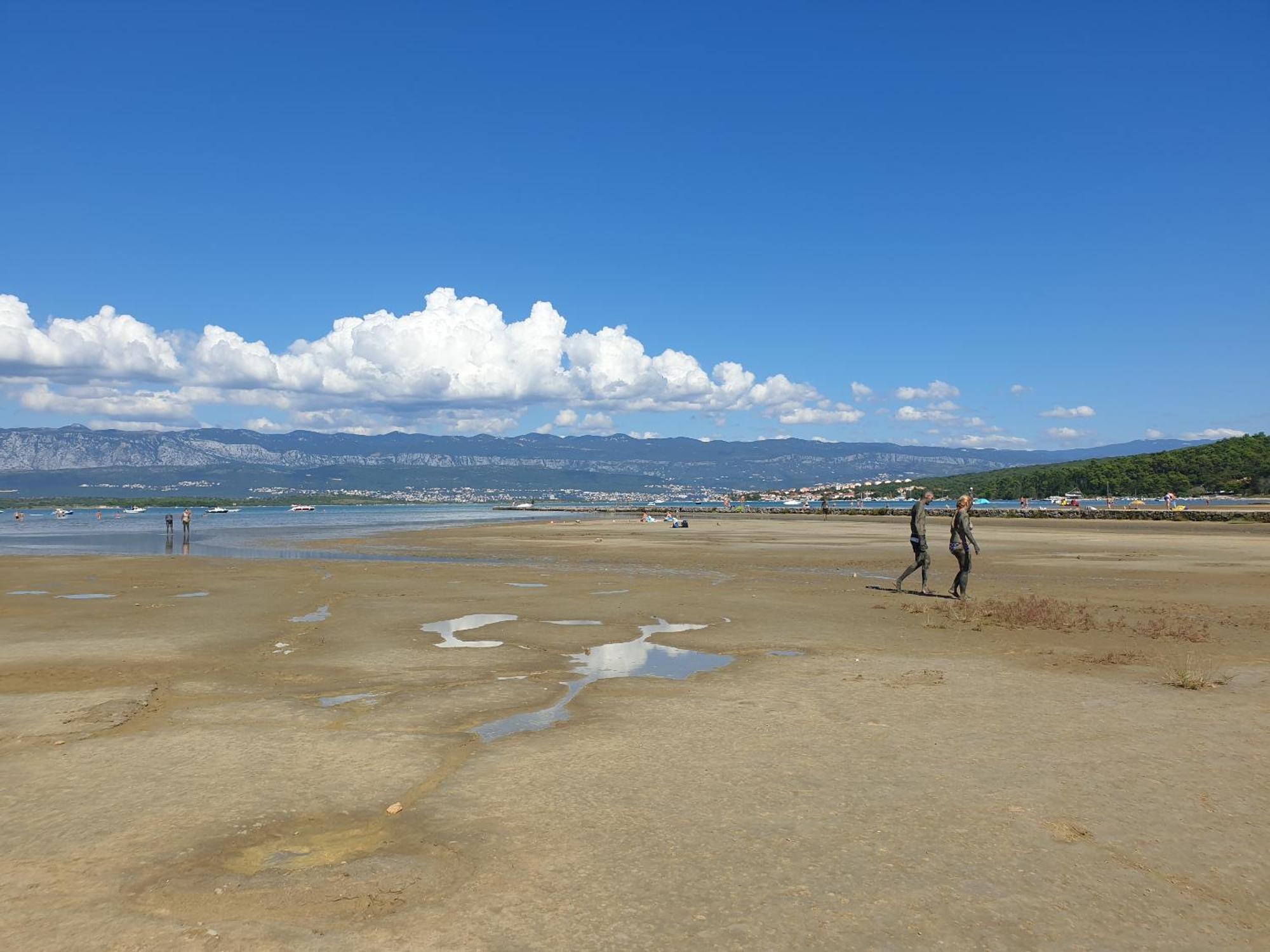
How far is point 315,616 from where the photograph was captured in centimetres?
1962

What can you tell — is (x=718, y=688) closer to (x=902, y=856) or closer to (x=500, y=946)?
(x=902, y=856)

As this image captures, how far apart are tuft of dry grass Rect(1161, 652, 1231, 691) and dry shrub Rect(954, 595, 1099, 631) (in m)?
3.82

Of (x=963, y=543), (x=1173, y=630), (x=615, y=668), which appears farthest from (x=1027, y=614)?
(x=615, y=668)

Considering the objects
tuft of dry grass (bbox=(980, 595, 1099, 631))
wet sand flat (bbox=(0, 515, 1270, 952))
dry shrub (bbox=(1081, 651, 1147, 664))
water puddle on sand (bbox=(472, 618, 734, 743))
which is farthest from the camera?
tuft of dry grass (bbox=(980, 595, 1099, 631))

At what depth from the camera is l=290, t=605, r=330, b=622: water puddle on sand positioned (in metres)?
19.0

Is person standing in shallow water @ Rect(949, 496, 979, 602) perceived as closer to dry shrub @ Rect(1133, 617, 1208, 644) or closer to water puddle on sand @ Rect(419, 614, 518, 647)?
dry shrub @ Rect(1133, 617, 1208, 644)

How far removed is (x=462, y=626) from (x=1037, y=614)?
39.5ft

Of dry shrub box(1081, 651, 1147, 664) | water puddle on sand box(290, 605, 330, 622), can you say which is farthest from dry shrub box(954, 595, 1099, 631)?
water puddle on sand box(290, 605, 330, 622)

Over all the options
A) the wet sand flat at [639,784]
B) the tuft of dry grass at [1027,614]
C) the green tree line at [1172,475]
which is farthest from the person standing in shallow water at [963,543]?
the green tree line at [1172,475]

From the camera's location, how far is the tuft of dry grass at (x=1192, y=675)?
11.3 metres

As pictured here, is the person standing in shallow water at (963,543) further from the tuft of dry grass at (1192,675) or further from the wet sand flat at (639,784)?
the tuft of dry grass at (1192,675)

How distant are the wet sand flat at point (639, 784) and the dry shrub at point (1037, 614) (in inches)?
5.0

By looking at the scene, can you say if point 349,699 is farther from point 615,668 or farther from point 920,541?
point 920,541

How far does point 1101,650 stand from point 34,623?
2111cm
